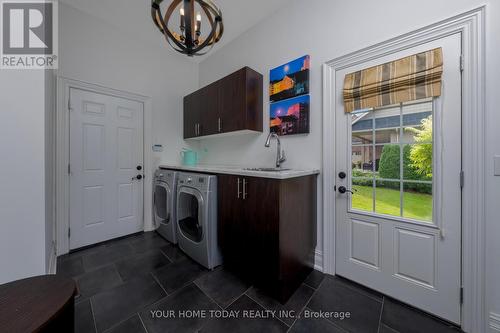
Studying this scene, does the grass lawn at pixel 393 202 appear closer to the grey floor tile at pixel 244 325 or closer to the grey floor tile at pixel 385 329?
the grey floor tile at pixel 385 329

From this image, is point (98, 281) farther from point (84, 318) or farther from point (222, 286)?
point (222, 286)

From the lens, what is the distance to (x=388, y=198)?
5.10ft

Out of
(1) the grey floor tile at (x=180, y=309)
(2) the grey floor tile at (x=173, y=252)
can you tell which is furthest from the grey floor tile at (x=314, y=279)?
(2) the grey floor tile at (x=173, y=252)

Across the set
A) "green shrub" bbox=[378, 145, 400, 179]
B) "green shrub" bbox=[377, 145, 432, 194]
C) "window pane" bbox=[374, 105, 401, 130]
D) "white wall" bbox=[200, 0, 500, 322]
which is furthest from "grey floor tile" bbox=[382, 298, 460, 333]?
"window pane" bbox=[374, 105, 401, 130]

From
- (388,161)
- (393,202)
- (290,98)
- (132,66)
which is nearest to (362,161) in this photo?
(388,161)

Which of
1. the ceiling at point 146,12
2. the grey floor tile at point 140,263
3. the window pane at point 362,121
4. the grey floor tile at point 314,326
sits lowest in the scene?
the grey floor tile at point 314,326

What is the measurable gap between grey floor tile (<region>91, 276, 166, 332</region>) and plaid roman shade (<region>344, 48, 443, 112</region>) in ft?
7.74

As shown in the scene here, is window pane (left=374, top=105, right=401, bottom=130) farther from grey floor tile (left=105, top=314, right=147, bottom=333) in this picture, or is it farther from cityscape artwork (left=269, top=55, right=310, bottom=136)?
grey floor tile (left=105, top=314, right=147, bottom=333)

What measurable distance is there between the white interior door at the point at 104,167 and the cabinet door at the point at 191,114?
2.21 ft

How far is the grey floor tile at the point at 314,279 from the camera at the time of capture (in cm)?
169

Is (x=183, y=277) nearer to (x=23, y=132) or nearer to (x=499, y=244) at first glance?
(x=23, y=132)

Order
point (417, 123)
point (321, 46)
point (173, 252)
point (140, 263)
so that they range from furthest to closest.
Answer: point (173, 252) → point (140, 263) → point (321, 46) → point (417, 123)

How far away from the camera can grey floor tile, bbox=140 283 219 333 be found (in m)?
1.26

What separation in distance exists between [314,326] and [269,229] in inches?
27.3
